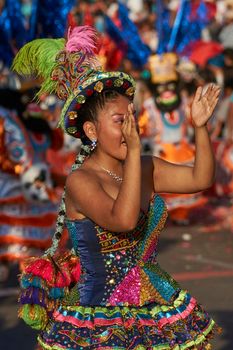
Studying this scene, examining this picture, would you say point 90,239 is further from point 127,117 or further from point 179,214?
point 179,214

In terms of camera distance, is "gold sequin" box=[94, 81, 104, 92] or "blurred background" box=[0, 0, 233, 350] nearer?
"gold sequin" box=[94, 81, 104, 92]

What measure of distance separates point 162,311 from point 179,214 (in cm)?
837

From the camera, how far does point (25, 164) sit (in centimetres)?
883

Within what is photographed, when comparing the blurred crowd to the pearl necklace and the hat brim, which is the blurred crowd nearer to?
the hat brim

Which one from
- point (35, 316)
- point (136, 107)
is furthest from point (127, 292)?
point (136, 107)

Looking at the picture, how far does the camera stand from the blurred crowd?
8750 mm

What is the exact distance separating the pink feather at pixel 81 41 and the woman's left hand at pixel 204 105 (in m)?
0.54

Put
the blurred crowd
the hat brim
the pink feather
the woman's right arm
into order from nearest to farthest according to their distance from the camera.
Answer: the woman's right arm < the hat brim < the pink feather < the blurred crowd

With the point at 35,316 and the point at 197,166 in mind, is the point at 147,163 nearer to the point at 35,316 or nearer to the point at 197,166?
the point at 197,166

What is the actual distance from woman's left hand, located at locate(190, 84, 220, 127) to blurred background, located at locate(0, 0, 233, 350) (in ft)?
2.96

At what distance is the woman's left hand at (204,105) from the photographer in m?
3.86

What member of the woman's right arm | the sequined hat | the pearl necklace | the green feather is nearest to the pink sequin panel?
the woman's right arm

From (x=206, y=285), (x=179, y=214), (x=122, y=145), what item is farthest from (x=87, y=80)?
(x=179, y=214)

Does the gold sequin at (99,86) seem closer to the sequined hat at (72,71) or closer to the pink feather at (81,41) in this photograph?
the sequined hat at (72,71)
